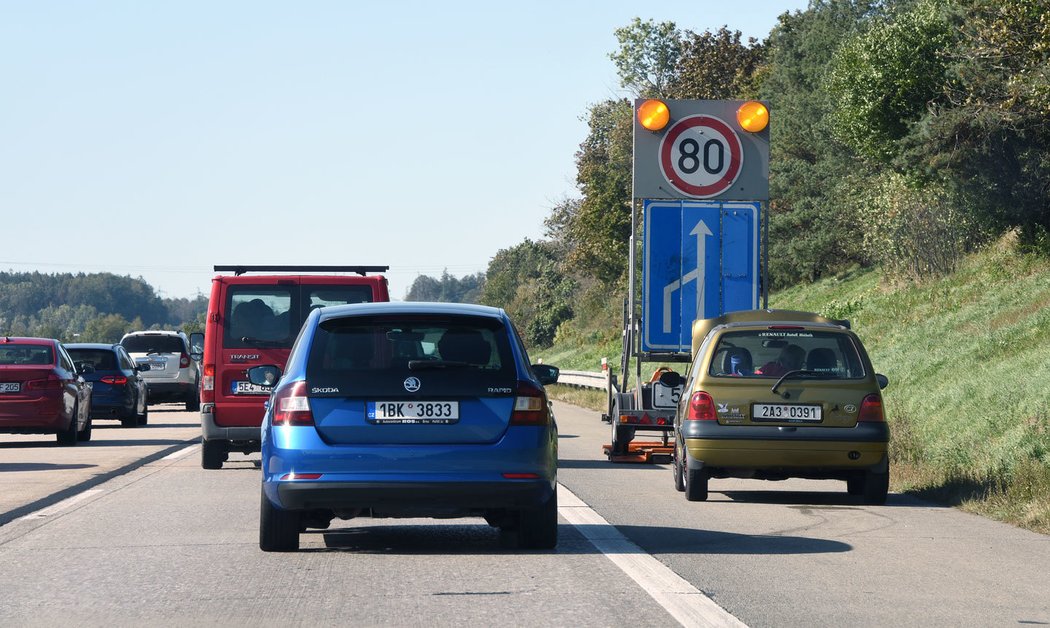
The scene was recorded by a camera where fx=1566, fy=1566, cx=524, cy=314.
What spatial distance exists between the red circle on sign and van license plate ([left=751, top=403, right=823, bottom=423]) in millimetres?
4128

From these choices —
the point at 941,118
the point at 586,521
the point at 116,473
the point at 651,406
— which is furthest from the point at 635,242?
the point at 941,118

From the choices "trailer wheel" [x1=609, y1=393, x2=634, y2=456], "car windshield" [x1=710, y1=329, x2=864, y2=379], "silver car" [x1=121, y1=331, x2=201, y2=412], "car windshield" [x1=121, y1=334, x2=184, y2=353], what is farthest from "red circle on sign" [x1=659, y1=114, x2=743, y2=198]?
"car windshield" [x1=121, y1=334, x2=184, y2=353]

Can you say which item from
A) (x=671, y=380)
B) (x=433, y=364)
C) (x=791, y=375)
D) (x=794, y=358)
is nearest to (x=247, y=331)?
(x=671, y=380)

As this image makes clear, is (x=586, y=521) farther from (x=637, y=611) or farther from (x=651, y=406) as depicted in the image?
(x=651, y=406)

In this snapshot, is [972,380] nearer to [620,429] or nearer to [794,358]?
[620,429]

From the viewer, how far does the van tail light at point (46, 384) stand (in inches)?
870

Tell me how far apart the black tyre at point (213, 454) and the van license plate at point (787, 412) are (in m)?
6.43

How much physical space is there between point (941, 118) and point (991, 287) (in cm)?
565

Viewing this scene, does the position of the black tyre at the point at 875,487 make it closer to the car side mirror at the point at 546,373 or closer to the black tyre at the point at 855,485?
the black tyre at the point at 855,485

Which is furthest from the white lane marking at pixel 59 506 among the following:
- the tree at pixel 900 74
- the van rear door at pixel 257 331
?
the tree at pixel 900 74

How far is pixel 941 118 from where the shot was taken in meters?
36.3

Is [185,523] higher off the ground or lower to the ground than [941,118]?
lower

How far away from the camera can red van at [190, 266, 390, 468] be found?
652 inches

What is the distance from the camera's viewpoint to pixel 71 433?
23.0m
